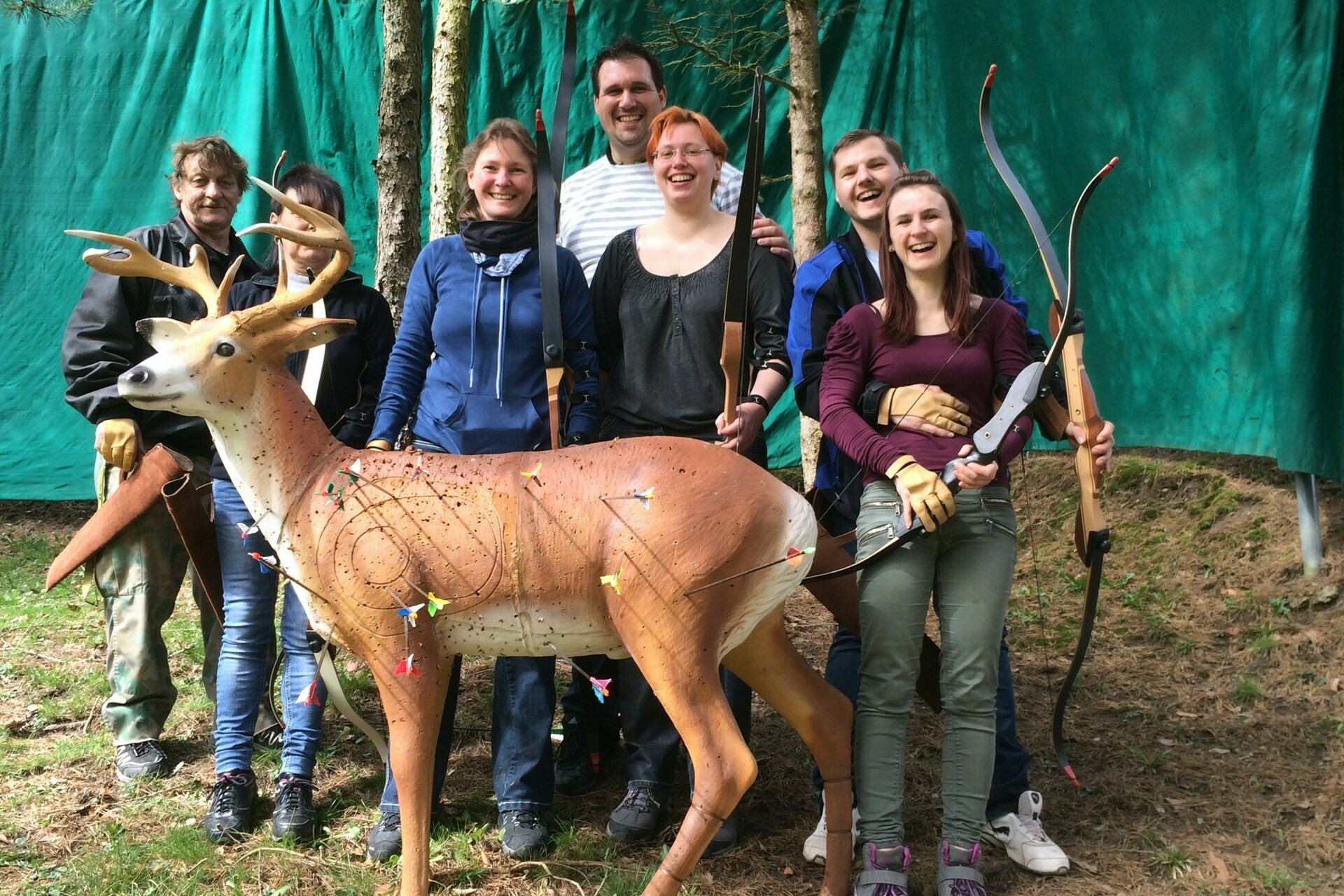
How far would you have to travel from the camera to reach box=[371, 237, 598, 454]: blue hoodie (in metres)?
3.24

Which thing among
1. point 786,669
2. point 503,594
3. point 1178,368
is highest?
point 1178,368

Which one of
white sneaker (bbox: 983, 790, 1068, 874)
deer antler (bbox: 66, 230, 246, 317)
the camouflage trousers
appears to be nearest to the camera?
deer antler (bbox: 66, 230, 246, 317)

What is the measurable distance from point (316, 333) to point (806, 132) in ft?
11.5

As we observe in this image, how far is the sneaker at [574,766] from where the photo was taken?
387cm

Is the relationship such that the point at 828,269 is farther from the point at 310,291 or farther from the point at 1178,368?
the point at 1178,368

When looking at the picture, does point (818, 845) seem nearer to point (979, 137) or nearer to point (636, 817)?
point (636, 817)

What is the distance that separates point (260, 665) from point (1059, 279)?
3008mm

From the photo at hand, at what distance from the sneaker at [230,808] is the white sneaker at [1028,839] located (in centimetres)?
244

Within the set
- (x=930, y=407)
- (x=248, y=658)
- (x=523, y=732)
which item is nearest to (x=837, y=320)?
(x=930, y=407)

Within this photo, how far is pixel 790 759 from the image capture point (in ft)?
13.4

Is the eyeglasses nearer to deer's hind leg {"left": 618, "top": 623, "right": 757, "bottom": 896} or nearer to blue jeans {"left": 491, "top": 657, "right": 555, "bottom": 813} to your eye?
deer's hind leg {"left": 618, "top": 623, "right": 757, "bottom": 896}

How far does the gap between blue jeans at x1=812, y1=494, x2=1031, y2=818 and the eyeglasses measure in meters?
1.31

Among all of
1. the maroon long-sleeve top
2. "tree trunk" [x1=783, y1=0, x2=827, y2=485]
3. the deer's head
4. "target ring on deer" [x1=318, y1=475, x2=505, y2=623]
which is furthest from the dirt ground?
"tree trunk" [x1=783, y1=0, x2=827, y2=485]

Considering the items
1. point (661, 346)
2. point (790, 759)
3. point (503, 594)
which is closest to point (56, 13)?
point (661, 346)
